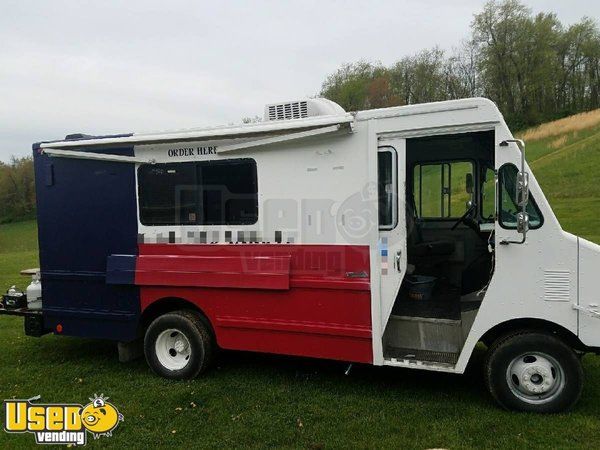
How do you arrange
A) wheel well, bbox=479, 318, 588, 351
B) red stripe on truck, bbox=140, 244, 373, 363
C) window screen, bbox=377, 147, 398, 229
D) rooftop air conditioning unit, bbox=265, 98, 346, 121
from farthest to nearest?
rooftop air conditioning unit, bbox=265, 98, 346, 121 < red stripe on truck, bbox=140, 244, 373, 363 < window screen, bbox=377, 147, 398, 229 < wheel well, bbox=479, 318, 588, 351

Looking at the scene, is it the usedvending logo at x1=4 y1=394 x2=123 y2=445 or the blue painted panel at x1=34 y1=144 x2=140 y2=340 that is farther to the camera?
the blue painted panel at x1=34 y1=144 x2=140 y2=340

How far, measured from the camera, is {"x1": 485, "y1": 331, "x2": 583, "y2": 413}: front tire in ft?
13.9

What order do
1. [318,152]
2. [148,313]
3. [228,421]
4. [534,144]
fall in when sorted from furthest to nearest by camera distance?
[534,144] < [148,313] < [318,152] < [228,421]

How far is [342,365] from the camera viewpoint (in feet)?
19.1

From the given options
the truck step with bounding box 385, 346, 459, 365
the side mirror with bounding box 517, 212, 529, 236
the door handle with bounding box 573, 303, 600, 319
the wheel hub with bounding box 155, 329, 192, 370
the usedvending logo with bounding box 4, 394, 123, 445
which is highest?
the side mirror with bounding box 517, 212, 529, 236

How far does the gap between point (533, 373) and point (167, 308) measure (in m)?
3.88

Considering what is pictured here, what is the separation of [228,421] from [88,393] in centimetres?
176

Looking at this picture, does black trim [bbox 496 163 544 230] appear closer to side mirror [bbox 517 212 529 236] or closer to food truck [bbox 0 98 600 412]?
food truck [bbox 0 98 600 412]

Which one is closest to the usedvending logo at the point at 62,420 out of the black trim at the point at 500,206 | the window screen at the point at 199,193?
the window screen at the point at 199,193

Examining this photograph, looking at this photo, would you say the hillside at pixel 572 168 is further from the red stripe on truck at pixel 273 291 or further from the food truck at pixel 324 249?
the red stripe on truck at pixel 273 291

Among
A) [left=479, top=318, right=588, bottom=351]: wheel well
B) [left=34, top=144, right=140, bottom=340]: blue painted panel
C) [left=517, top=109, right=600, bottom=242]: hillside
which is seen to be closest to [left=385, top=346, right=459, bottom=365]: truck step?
[left=479, top=318, right=588, bottom=351]: wheel well

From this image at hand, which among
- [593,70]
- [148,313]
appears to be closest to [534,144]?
[593,70]

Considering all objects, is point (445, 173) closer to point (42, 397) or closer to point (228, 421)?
point (228, 421)

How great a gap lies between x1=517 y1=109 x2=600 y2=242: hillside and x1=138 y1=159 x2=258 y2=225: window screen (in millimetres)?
10945
